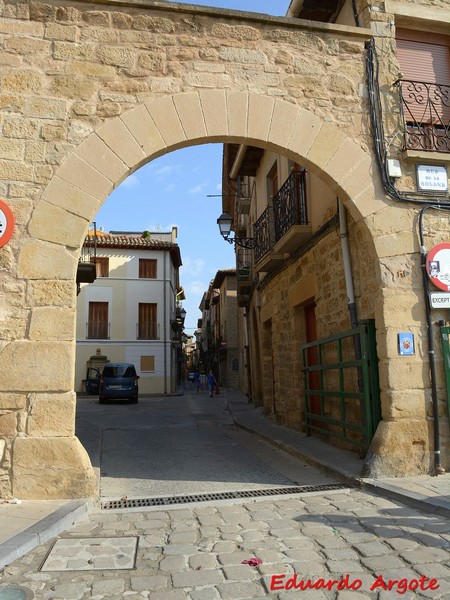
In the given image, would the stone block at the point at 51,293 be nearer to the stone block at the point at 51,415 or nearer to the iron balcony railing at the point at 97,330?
the stone block at the point at 51,415

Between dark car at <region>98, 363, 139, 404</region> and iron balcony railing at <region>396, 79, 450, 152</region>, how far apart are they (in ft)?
56.9

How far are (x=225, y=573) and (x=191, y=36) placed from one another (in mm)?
5030

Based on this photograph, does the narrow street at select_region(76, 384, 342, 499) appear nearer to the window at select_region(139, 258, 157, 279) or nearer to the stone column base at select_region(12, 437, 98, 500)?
the stone column base at select_region(12, 437, 98, 500)

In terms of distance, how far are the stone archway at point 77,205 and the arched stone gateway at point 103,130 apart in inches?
0.4

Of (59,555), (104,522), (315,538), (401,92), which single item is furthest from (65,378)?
(401,92)

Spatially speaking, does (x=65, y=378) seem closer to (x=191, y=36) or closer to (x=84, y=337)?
(x=191, y=36)

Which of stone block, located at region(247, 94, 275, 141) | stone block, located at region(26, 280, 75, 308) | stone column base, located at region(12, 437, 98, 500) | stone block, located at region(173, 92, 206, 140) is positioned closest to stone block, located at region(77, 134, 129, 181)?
stone block, located at region(173, 92, 206, 140)

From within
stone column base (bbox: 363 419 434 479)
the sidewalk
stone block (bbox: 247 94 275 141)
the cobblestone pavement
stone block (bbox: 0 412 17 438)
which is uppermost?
stone block (bbox: 247 94 275 141)

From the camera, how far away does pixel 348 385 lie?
6582 millimetres

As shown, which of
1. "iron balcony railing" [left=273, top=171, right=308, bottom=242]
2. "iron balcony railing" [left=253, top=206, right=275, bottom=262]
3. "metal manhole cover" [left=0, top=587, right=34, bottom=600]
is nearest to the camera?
"metal manhole cover" [left=0, top=587, right=34, bottom=600]

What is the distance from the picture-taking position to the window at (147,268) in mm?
30469

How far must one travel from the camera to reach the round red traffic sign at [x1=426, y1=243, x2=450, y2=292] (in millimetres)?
5285

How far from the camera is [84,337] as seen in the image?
94.3 ft

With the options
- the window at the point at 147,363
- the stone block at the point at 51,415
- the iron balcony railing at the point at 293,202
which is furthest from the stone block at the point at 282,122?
the window at the point at 147,363
